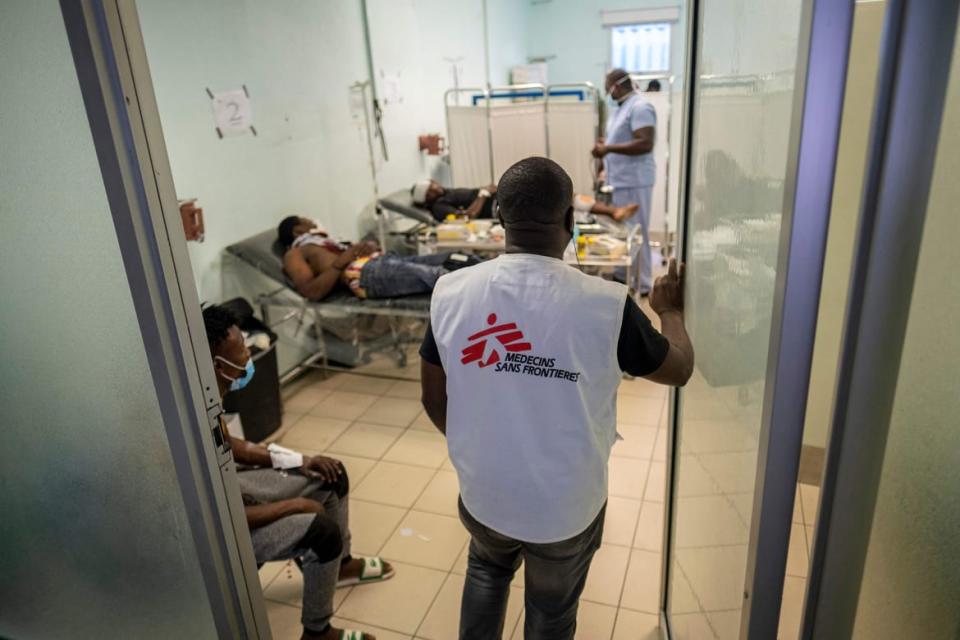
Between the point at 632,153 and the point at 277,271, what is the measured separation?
2569 millimetres

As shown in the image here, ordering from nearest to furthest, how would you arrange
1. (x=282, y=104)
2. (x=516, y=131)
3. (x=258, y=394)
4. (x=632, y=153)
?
1. (x=258, y=394)
2. (x=282, y=104)
3. (x=632, y=153)
4. (x=516, y=131)

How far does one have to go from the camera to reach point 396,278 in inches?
150

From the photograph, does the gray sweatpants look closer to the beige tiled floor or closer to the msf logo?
the beige tiled floor

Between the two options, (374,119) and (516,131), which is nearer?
(374,119)

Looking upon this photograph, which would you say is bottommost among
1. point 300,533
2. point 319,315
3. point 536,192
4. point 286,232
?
point 319,315

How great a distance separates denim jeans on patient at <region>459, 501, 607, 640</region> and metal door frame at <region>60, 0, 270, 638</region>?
509 millimetres

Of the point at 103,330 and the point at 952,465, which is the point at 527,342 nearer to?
the point at 952,465

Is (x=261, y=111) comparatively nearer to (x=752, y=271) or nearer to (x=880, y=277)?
(x=752, y=271)

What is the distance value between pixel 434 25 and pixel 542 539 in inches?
226

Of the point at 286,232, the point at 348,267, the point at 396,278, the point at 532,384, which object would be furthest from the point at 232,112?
the point at 532,384

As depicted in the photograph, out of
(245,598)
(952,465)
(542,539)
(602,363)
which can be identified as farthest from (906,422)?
(245,598)

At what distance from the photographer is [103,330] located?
1.35m

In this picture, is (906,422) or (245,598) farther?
(245,598)

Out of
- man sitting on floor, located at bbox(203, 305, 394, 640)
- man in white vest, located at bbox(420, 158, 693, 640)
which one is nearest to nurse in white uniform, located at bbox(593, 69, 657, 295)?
man sitting on floor, located at bbox(203, 305, 394, 640)
